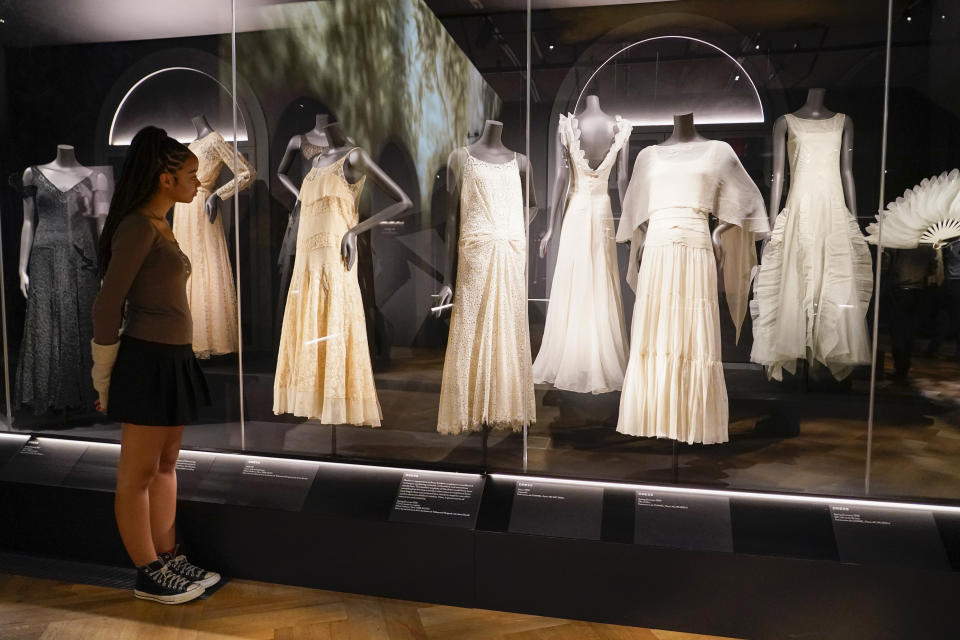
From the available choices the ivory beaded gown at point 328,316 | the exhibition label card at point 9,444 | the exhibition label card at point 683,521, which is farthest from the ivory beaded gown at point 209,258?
the exhibition label card at point 683,521

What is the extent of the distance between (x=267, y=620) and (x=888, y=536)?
2.10 metres

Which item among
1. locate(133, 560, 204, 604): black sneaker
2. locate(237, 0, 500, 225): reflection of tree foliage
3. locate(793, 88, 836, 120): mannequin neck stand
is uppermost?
locate(237, 0, 500, 225): reflection of tree foliage

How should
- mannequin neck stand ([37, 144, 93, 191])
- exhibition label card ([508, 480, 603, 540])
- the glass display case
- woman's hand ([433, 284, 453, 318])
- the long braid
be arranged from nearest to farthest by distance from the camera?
the long braid < exhibition label card ([508, 480, 603, 540]) < the glass display case < woman's hand ([433, 284, 453, 318]) < mannequin neck stand ([37, 144, 93, 191])

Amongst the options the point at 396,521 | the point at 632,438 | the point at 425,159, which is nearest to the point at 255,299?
the point at 425,159

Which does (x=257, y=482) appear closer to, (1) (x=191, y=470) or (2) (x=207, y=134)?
(1) (x=191, y=470)

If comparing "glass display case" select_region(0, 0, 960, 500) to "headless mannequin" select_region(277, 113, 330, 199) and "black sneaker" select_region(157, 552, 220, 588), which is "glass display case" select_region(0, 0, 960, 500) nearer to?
"headless mannequin" select_region(277, 113, 330, 199)

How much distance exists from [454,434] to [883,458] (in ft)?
5.30

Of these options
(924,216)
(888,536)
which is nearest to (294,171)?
(924,216)

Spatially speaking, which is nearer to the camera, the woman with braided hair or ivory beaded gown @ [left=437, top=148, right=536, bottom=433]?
the woman with braided hair

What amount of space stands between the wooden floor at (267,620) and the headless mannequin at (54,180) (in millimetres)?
1554

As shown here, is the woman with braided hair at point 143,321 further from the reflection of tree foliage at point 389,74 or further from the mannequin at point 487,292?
the mannequin at point 487,292

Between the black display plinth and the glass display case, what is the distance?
0.21m

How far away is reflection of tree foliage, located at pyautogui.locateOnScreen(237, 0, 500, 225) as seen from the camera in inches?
107

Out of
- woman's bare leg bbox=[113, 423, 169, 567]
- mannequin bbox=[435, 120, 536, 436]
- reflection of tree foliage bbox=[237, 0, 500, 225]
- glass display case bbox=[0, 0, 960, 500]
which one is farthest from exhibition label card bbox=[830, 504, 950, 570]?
woman's bare leg bbox=[113, 423, 169, 567]
